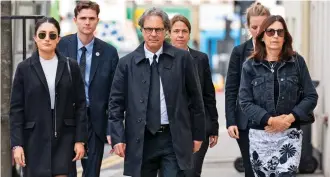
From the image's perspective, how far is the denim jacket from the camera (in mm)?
7770

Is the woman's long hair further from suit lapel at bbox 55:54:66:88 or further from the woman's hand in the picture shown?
suit lapel at bbox 55:54:66:88

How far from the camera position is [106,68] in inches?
356

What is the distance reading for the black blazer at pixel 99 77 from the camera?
8.91 m

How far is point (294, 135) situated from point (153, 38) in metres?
1.34

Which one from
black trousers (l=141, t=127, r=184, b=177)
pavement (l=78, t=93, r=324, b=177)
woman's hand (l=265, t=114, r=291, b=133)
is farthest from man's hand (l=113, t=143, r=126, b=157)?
pavement (l=78, t=93, r=324, b=177)

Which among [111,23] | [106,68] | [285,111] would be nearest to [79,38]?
[106,68]

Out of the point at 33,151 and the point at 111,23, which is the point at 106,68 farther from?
the point at 111,23

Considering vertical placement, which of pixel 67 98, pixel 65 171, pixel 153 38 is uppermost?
pixel 153 38

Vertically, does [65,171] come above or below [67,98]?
below

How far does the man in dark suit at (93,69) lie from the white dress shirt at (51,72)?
118 centimetres

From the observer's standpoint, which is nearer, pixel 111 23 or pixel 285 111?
pixel 285 111

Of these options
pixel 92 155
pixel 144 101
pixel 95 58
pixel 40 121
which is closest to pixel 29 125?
pixel 40 121

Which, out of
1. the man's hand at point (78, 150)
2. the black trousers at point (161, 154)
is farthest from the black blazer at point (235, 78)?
the man's hand at point (78, 150)

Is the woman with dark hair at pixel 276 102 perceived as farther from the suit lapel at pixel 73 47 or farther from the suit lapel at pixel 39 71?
the suit lapel at pixel 73 47
